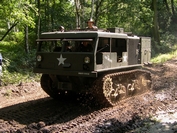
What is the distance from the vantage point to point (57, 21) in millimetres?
19531

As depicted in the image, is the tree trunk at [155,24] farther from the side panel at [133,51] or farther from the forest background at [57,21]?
the side panel at [133,51]

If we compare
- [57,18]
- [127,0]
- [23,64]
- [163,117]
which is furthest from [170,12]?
[163,117]

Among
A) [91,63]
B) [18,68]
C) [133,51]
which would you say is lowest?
[18,68]

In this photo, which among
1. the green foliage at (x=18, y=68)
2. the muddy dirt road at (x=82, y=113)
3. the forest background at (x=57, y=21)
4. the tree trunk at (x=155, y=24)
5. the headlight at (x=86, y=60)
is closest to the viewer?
the muddy dirt road at (x=82, y=113)

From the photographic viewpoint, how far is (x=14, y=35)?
72.8 ft

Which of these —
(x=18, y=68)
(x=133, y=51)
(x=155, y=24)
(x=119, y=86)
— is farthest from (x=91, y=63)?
(x=155, y=24)

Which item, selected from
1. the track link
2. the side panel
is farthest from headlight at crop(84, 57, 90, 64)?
the side panel

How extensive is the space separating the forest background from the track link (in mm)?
4989

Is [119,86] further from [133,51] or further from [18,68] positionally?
[18,68]

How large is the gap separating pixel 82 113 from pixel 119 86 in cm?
194

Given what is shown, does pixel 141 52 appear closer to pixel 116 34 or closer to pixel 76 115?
pixel 116 34

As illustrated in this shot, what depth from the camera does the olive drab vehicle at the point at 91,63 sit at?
780cm

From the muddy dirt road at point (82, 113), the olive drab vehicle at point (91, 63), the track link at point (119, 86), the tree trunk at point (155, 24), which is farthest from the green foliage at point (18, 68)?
the tree trunk at point (155, 24)

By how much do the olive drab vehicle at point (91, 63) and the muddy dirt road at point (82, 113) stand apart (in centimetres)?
53
